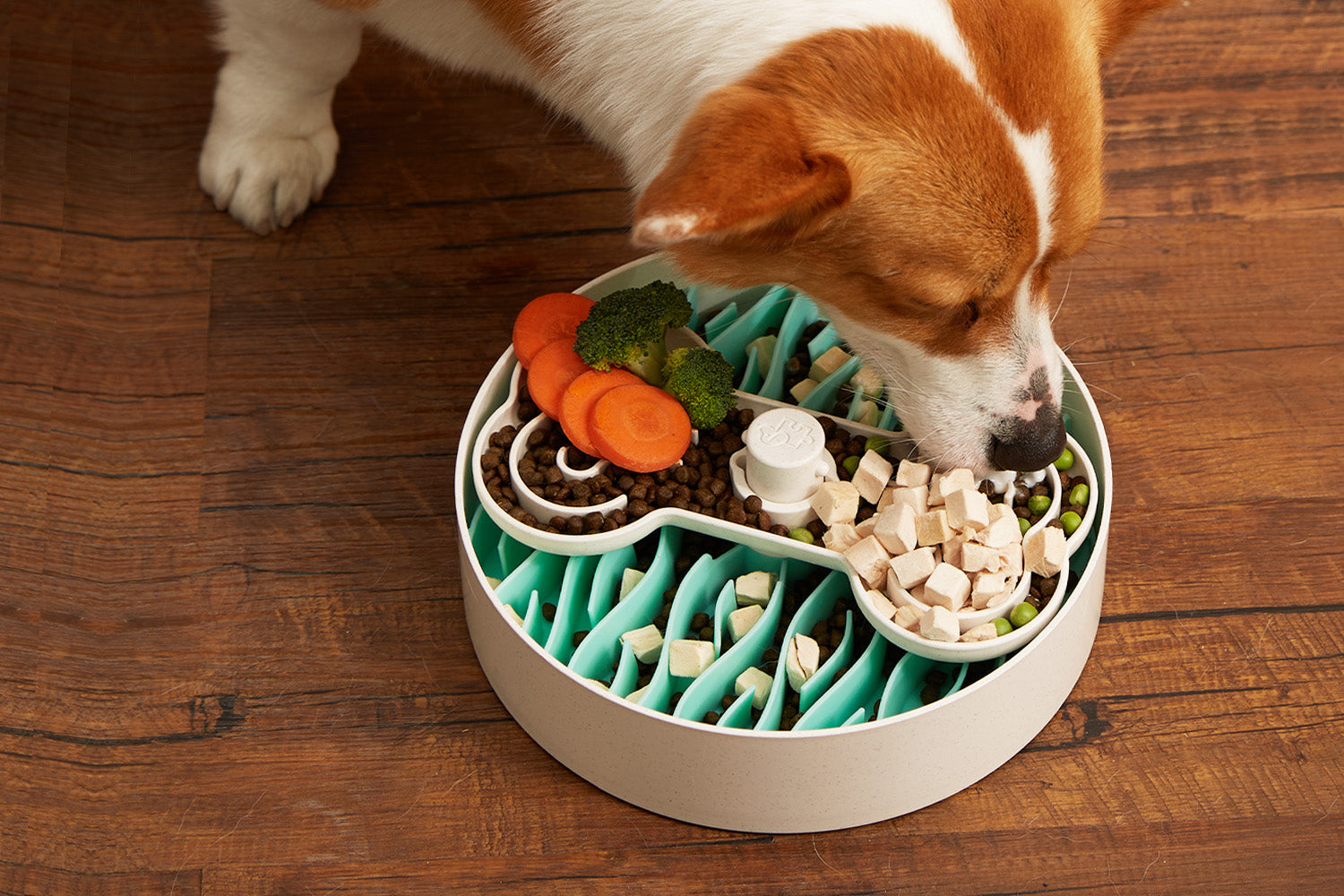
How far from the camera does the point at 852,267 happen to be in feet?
4.14

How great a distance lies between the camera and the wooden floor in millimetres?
1480

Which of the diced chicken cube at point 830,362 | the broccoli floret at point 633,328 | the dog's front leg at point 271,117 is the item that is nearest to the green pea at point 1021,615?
the diced chicken cube at point 830,362

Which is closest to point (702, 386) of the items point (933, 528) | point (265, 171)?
point (933, 528)


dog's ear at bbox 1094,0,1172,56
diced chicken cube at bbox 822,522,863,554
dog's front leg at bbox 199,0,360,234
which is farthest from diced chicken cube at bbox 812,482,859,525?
dog's front leg at bbox 199,0,360,234

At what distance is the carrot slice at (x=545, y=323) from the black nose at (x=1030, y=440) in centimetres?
52

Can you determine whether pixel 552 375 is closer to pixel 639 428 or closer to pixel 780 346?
pixel 639 428

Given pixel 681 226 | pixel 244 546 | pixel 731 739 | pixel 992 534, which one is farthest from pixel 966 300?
pixel 244 546

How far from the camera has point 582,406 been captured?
4.81ft

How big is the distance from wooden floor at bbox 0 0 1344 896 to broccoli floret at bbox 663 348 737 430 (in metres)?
0.41

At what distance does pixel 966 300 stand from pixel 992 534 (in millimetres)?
274

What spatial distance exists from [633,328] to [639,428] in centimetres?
12

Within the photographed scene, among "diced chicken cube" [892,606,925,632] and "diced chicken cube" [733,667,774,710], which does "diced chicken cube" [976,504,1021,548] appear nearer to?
"diced chicken cube" [892,606,925,632]

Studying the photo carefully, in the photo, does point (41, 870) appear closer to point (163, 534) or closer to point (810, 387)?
point (163, 534)

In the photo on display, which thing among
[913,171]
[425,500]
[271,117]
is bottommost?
[425,500]
